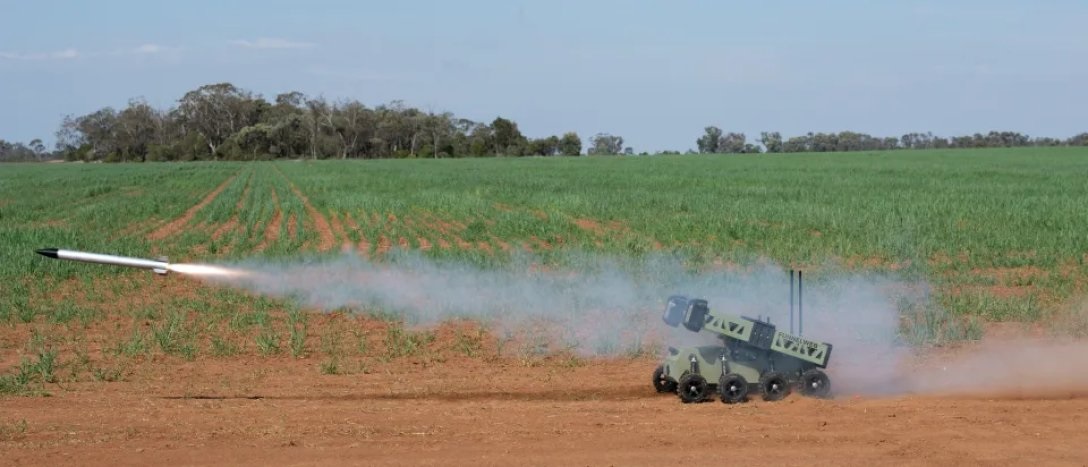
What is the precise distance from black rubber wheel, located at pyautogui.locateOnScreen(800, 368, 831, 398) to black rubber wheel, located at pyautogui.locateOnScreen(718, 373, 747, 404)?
2.28 feet

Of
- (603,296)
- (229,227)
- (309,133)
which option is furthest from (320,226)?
(309,133)

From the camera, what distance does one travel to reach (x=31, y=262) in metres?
22.1

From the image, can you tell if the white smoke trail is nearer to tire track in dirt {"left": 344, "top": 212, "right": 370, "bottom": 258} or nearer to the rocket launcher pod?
the rocket launcher pod

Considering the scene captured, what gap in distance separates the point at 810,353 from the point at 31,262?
16.7m

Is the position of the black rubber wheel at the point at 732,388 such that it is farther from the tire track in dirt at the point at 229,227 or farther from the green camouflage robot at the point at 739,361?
the tire track in dirt at the point at 229,227

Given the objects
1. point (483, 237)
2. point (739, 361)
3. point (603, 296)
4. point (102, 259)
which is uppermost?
point (102, 259)

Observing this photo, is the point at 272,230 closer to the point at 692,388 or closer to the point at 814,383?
the point at 692,388

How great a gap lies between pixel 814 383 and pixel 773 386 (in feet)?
1.52

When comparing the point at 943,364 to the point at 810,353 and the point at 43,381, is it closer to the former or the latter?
the point at 810,353

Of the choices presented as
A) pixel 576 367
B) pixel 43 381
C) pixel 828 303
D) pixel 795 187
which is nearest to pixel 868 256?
pixel 828 303

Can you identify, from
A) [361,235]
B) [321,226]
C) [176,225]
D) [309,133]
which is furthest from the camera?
[309,133]

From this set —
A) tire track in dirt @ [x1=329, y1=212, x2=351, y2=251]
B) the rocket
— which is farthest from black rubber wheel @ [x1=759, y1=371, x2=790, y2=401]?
tire track in dirt @ [x1=329, y1=212, x2=351, y2=251]

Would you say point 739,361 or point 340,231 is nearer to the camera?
point 739,361

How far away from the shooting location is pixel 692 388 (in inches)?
436
